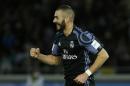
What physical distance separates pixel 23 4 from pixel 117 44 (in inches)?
117

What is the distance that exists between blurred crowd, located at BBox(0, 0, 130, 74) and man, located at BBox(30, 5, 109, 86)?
6551mm

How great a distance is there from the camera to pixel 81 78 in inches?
282

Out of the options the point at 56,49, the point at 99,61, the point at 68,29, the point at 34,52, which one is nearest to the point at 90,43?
the point at 99,61

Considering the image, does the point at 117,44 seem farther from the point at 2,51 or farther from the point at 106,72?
the point at 2,51

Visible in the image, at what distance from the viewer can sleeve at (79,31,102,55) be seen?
7.25m

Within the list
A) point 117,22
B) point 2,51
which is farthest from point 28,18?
point 117,22

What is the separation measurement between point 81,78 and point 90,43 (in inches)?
18.7

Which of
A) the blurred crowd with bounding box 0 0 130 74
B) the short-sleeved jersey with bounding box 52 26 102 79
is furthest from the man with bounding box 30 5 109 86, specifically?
the blurred crowd with bounding box 0 0 130 74

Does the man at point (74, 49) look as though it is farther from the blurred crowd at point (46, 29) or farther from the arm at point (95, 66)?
the blurred crowd at point (46, 29)

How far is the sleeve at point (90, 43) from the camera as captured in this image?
7.25 m

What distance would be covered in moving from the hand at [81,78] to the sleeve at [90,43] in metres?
0.33

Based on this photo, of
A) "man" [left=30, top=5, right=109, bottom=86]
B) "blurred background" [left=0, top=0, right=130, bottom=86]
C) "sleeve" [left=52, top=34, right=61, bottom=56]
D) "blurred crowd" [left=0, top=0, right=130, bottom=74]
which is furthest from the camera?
"blurred crowd" [left=0, top=0, right=130, bottom=74]

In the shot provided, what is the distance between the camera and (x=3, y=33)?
14.9m

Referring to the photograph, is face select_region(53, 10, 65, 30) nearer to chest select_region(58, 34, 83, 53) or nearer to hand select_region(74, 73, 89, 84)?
chest select_region(58, 34, 83, 53)
